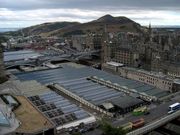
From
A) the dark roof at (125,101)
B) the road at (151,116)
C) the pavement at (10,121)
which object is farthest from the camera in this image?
the dark roof at (125,101)

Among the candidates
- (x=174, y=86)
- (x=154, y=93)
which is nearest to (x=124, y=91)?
(x=154, y=93)

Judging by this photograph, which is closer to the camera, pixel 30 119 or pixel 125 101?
pixel 30 119

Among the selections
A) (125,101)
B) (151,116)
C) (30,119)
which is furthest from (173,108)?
(30,119)

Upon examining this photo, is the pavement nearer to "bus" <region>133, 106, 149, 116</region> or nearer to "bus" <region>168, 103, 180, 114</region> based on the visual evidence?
"bus" <region>133, 106, 149, 116</region>

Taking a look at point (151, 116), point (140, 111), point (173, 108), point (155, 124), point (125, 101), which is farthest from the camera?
point (125, 101)

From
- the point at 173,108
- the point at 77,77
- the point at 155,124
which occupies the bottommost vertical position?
the point at 155,124

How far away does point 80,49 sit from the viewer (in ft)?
427

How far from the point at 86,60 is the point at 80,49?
65.9 feet

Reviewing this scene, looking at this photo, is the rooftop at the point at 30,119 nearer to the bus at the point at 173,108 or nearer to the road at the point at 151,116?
the road at the point at 151,116

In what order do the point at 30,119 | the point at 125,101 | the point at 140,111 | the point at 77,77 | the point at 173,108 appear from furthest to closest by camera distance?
the point at 77,77 → the point at 125,101 → the point at 173,108 → the point at 140,111 → the point at 30,119

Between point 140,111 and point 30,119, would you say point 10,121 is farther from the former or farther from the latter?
point 140,111

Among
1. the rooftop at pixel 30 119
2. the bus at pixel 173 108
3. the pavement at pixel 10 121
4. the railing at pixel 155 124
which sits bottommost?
the railing at pixel 155 124

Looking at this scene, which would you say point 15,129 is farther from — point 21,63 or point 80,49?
point 80,49

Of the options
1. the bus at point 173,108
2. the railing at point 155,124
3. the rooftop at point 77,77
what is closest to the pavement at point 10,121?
the railing at point 155,124
